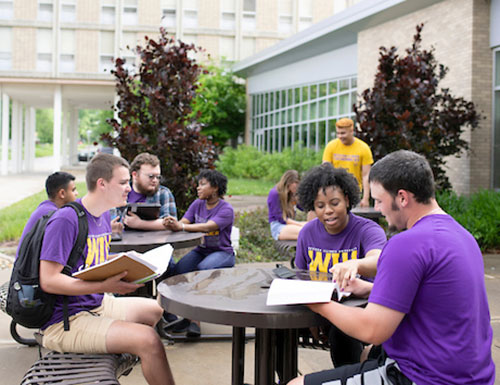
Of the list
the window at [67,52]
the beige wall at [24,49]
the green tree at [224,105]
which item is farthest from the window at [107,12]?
the green tree at [224,105]

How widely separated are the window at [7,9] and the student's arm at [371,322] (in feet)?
122

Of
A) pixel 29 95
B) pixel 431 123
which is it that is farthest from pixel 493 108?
pixel 29 95

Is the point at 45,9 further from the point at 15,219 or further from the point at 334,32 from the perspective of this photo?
the point at 15,219

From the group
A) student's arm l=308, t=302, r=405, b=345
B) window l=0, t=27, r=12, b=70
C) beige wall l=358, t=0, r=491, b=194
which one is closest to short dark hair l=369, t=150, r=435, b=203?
student's arm l=308, t=302, r=405, b=345

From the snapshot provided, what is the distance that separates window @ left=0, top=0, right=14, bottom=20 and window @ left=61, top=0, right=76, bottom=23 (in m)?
2.97

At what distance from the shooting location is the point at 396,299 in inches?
88.1

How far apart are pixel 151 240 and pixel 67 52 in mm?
32715

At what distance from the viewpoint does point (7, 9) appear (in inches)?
1364

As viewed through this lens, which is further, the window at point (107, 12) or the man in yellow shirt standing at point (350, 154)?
the window at point (107, 12)

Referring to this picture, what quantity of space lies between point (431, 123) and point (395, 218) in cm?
933

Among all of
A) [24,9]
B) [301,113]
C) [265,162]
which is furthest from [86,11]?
[301,113]

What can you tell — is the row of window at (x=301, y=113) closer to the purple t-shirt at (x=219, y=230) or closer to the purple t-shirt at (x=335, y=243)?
the purple t-shirt at (x=219, y=230)

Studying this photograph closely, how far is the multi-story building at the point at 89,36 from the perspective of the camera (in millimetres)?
33806

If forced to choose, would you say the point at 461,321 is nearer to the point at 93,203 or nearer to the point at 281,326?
the point at 281,326
